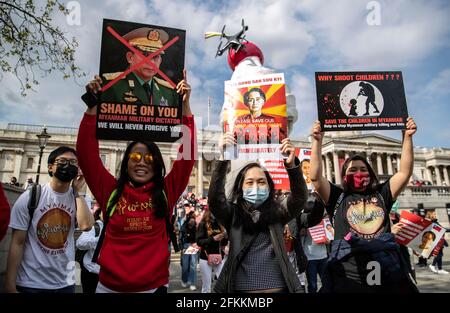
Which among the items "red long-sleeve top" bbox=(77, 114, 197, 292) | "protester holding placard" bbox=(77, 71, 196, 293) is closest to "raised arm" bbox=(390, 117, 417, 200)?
"protester holding placard" bbox=(77, 71, 196, 293)

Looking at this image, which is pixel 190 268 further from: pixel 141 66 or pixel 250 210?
pixel 141 66

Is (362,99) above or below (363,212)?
above

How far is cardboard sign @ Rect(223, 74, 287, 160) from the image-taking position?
21.9 feet

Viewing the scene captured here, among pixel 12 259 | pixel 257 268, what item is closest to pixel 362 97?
pixel 257 268

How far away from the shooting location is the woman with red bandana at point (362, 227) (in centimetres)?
263

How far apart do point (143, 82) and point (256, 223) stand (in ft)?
6.18

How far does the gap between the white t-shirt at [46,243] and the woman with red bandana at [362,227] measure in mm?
2575

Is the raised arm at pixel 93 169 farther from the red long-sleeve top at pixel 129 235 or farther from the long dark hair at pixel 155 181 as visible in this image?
the long dark hair at pixel 155 181

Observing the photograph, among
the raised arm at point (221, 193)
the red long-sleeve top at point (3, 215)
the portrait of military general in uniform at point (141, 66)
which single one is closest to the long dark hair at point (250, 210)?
the raised arm at point (221, 193)

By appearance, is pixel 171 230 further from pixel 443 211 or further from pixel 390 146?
pixel 390 146

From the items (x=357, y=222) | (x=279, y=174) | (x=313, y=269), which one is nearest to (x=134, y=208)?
(x=357, y=222)

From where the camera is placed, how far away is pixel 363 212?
292cm

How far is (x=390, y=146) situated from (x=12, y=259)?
67949 millimetres

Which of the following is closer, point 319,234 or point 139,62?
point 139,62
